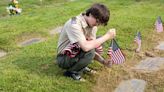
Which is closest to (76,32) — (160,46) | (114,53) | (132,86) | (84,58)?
(84,58)

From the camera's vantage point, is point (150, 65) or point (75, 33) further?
point (150, 65)

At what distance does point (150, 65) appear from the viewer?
18.8 ft

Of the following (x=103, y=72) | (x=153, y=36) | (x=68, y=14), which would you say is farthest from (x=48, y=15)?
(x=103, y=72)

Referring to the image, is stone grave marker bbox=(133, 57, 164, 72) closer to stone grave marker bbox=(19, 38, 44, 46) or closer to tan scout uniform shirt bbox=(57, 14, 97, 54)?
tan scout uniform shirt bbox=(57, 14, 97, 54)

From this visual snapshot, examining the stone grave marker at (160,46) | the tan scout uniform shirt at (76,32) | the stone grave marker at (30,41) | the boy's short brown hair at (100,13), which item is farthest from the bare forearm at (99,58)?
the stone grave marker at (30,41)

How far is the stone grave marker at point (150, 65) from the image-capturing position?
18.3ft

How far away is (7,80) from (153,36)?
11.8 ft

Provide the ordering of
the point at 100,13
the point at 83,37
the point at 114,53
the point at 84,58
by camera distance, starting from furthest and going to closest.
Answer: the point at 114,53 < the point at 84,58 < the point at 83,37 < the point at 100,13

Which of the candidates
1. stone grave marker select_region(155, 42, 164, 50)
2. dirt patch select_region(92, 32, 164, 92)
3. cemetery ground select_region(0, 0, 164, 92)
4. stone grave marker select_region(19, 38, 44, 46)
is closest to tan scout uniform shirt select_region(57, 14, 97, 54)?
cemetery ground select_region(0, 0, 164, 92)

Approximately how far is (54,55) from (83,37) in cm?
149

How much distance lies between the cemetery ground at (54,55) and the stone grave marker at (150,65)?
0.30 feet

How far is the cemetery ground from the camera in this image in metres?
4.82

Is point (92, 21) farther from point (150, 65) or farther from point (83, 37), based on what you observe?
point (150, 65)

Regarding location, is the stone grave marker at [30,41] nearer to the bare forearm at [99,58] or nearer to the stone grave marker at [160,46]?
the stone grave marker at [160,46]
